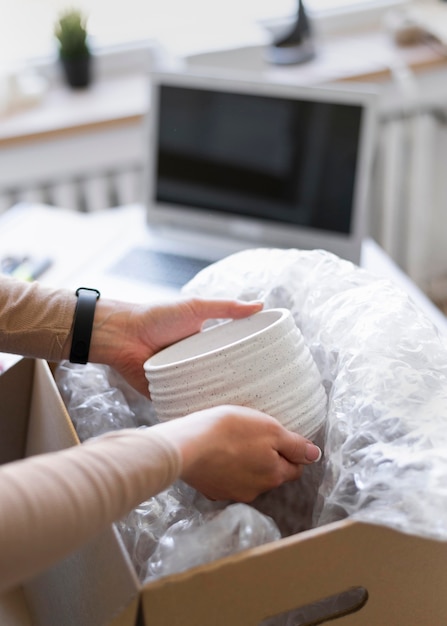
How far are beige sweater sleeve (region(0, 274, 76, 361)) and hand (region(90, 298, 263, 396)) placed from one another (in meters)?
0.04

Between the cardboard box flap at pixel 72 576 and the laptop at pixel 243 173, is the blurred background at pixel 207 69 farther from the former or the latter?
the cardboard box flap at pixel 72 576

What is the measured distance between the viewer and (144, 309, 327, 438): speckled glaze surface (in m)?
0.61

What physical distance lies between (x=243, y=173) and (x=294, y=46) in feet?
2.18

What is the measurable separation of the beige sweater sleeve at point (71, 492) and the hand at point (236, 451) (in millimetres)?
35

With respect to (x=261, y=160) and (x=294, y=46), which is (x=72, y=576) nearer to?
(x=261, y=160)

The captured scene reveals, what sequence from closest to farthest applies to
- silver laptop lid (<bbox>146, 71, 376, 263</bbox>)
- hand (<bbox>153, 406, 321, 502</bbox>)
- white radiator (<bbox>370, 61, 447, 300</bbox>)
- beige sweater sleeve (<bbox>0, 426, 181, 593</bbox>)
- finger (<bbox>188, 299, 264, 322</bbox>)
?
1. beige sweater sleeve (<bbox>0, 426, 181, 593</bbox>)
2. hand (<bbox>153, 406, 321, 502</bbox>)
3. finger (<bbox>188, 299, 264, 322</bbox>)
4. silver laptop lid (<bbox>146, 71, 376, 263</bbox>)
5. white radiator (<bbox>370, 61, 447, 300</bbox>)

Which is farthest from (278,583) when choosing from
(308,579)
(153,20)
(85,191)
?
(153,20)

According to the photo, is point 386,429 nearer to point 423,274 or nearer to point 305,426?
point 305,426

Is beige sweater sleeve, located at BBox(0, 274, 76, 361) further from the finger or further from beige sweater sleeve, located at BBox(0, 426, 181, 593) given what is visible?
beige sweater sleeve, located at BBox(0, 426, 181, 593)

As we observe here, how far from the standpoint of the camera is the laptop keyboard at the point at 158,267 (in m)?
1.17

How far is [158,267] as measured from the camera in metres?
1.20

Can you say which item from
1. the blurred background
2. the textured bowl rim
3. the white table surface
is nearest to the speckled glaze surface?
the textured bowl rim

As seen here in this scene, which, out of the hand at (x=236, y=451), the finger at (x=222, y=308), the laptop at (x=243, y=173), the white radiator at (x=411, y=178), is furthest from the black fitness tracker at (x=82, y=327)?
the white radiator at (x=411, y=178)

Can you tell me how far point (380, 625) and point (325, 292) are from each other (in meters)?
0.32
